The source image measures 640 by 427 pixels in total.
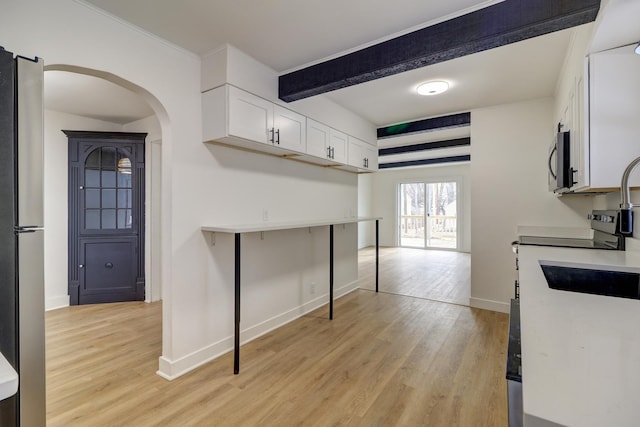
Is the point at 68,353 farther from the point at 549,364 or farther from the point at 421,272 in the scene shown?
the point at 421,272

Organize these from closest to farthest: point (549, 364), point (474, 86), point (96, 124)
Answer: point (549, 364), point (474, 86), point (96, 124)

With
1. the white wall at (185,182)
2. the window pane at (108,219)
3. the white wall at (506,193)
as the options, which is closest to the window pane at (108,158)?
the window pane at (108,219)

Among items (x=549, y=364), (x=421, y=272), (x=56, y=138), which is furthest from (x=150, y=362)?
(x=421, y=272)

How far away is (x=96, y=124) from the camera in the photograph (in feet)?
13.7

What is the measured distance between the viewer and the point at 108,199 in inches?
161

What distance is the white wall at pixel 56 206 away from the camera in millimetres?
3809

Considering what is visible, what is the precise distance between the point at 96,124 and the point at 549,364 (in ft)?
17.1

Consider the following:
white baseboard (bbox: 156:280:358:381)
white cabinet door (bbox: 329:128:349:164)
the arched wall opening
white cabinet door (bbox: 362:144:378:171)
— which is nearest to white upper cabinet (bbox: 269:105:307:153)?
white cabinet door (bbox: 329:128:349:164)

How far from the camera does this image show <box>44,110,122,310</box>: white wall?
381 cm

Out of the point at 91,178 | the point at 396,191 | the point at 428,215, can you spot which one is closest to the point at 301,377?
the point at 91,178

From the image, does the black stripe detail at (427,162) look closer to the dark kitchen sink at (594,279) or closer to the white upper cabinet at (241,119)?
the white upper cabinet at (241,119)

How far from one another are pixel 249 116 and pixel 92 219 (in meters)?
2.94

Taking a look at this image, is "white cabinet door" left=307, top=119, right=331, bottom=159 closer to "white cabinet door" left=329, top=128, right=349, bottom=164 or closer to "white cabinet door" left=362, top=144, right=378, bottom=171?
"white cabinet door" left=329, top=128, right=349, bottom=164

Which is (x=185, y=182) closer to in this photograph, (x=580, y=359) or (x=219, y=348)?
(x=219, y=348)
